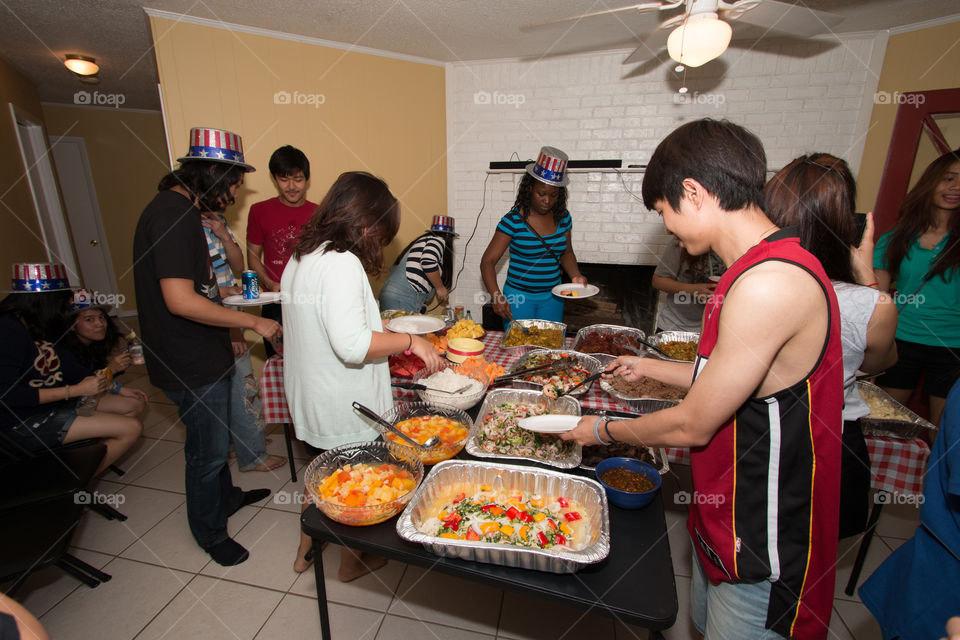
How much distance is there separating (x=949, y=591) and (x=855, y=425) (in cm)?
73

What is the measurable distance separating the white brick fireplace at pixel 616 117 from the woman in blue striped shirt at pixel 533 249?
54.1 inches

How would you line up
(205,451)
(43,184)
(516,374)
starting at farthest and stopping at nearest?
(43,184)
(205,451)
(516,374)

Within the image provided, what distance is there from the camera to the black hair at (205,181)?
6.33 ft

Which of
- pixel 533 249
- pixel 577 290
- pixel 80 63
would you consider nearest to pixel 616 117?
pixel 533 249

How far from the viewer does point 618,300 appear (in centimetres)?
462

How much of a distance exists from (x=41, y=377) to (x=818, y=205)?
3.59m

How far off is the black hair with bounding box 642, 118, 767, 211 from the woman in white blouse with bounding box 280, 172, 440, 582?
99 cm

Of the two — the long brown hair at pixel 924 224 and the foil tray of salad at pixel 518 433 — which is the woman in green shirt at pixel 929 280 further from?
the foil tray of salad at pixel 518 433

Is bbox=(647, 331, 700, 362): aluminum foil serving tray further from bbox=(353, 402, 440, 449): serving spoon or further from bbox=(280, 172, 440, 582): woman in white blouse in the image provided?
bbox=(353, 402, 440, 449): serving spoon

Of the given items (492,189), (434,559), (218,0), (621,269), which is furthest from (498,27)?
(434,559)

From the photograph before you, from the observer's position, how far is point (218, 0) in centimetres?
299

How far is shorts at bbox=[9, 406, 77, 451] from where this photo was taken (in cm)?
215

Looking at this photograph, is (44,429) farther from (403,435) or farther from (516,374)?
(516,374)

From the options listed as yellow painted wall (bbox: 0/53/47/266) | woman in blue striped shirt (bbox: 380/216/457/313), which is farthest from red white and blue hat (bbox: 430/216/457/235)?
yellow painted wall (bbox: 0/53/47/266)
